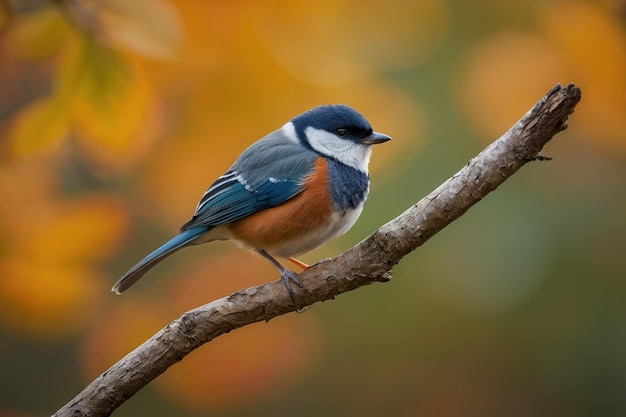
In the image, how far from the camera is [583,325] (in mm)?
4445

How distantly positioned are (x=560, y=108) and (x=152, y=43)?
1.67 metres

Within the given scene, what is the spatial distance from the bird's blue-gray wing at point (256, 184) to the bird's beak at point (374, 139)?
35 cm

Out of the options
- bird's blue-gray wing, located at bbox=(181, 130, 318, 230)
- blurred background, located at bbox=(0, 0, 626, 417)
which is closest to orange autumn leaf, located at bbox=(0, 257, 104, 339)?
blurred background, located at bbox=(0, 0, 626, 417)

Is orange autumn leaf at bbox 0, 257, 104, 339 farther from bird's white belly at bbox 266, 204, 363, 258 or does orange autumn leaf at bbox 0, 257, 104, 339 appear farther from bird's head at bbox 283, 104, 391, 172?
bird's head at bbox 283, 104, 391, 172

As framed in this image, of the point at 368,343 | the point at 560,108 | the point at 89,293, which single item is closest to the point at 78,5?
the point at 89,293

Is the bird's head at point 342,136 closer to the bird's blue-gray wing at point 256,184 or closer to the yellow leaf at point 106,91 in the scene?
the bird's blue-gray wing at point 256,184

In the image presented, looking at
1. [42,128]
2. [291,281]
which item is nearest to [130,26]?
[42,128]

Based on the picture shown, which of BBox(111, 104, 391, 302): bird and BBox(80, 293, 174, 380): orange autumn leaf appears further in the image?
BBox(80, 293, 174, 380): orange autumn leaf

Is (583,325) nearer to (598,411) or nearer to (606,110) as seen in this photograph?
(598,411)

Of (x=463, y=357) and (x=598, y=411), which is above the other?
(x=463, y=357)

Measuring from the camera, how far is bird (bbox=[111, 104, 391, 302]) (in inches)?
152

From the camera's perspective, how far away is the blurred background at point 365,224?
3.99m

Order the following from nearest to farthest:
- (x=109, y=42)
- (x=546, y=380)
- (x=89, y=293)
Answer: (x=109, y=42), (x=89, y=293), (x=546, y=380)

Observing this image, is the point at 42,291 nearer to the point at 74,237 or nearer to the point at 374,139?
the point at 74,237
